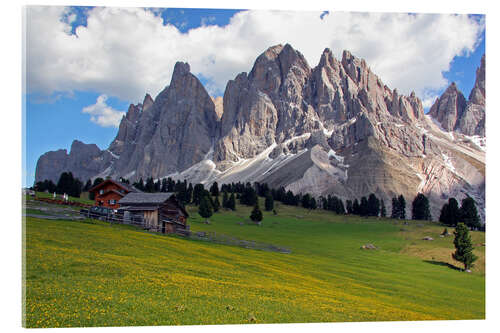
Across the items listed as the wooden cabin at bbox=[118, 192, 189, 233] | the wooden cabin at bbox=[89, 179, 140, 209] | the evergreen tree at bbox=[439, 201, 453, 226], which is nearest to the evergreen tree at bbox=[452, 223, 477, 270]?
the wooden cabin at bbox=[118, 192, 189, 233]

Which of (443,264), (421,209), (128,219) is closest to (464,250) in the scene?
(443,264)

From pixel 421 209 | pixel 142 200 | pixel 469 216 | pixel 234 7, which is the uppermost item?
pixel 234 7

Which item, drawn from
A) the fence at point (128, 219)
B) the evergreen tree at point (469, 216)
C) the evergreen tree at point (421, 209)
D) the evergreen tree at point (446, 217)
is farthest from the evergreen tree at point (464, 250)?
the evergreen tree at point (421, 209)

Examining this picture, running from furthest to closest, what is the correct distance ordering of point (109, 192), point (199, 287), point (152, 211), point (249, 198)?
point (249, 198) < point (109, 192) < point (152, 211) < point (199, 287)

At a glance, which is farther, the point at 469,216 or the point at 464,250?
the point at 469,216

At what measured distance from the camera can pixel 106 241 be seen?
2112cm

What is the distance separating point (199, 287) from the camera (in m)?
14.9

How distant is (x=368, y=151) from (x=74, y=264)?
153 m

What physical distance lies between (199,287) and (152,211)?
67.3ft

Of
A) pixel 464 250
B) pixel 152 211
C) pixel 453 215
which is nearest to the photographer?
pixel 152 211

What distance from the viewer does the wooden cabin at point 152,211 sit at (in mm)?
33634

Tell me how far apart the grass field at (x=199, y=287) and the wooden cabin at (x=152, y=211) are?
4.18 metres

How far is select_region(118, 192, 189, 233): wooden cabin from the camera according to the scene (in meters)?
33.6

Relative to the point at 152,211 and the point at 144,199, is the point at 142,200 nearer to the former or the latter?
the point at 144,199
